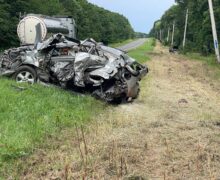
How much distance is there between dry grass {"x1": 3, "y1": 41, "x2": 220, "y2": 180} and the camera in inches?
280

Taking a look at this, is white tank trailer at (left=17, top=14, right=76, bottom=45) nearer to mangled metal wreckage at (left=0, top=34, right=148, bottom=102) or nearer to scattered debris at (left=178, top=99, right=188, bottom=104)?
mangled metal wreckage at (left=0, top=34, right=148, bottom=102)

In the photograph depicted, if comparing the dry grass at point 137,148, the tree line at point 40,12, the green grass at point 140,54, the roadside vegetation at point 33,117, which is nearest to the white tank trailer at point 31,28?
the roadside vegetation at point 33,117

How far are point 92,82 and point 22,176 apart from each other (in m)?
Result: 7.42

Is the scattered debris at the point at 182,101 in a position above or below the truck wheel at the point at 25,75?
below

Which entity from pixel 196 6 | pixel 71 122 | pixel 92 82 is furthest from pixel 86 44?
pixel 196 6

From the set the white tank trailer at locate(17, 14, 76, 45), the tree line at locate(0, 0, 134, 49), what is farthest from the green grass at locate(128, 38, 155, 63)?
the white tank trailer at locate(17, 14, 76, 45)

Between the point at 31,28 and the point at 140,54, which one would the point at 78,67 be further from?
the point at 140,54

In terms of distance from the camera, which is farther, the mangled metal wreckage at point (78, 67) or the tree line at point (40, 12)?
the tree line at point (40, 12)

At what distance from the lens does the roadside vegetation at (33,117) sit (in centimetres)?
797

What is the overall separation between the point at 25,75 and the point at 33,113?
479cm

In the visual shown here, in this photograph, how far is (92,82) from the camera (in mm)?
14250

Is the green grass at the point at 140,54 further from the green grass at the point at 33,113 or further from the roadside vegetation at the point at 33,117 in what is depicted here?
the green grass at the point at 33,113

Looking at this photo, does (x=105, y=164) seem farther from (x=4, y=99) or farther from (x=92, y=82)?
(x=92, y=82)

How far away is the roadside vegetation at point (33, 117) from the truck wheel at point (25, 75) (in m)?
0.47
